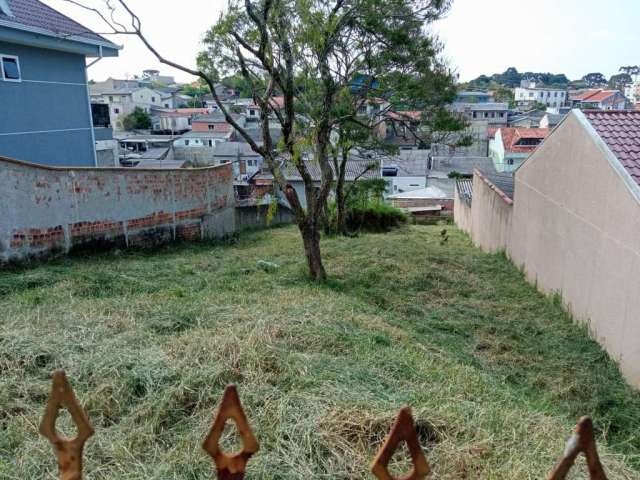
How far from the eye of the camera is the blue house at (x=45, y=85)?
10.6 m

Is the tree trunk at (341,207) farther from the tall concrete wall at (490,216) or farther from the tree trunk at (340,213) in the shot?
the tall concrete wall at (490,216)

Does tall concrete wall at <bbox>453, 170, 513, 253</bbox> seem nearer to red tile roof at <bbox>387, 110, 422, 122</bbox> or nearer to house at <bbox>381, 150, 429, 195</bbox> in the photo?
red tile roof at <bbox>387, 110, 422, 122</bbox>

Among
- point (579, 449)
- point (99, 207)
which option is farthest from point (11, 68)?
point (579, 449)

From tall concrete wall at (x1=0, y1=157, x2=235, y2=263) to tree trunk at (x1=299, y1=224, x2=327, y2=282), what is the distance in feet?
11.4

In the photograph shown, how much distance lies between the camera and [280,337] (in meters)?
4.22

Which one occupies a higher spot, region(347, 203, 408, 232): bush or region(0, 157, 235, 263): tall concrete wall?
region(0, 157, 235, 263): tall concrete wall

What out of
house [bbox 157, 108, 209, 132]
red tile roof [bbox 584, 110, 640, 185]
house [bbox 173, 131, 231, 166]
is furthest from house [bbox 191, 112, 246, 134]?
red tile roof [bbox 584, 110, 640, 185]

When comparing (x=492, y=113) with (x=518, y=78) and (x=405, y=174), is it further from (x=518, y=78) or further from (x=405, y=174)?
(x=518, y=78)

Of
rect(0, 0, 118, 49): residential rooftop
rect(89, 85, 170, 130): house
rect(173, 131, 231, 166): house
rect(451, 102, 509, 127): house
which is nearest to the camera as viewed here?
rect(0, 0, 118, 49): residential rooftop

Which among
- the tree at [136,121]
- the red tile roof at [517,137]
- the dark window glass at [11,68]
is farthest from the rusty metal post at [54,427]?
the tree at [136,121]

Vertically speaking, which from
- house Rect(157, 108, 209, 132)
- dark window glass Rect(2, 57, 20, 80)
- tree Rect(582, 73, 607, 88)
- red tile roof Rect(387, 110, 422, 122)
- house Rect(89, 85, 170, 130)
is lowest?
red tile roof Rect(387, 110, 422, 122)

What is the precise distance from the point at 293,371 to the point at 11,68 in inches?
420

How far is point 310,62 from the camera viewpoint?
1052 cm

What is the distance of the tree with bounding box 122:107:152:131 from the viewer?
51.4 metres
